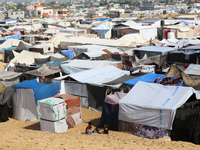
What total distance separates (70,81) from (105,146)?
539cm

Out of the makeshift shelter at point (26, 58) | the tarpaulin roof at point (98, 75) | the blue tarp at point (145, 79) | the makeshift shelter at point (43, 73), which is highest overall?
the blue tarp at point (145, 79)

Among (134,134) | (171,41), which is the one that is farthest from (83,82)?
(171,41)

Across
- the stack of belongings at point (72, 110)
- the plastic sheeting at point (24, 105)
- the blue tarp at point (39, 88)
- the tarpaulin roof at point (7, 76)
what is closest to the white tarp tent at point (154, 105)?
the stack of belongings at point (72, 110)

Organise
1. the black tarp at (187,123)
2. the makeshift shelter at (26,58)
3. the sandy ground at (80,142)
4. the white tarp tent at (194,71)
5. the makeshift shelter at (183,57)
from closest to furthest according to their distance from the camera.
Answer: the sandy ground at (80,142) → the black tarp at (187,123) → the white tarp tent at (194,71) → the makeshift shelter at (183,57) → the makeshift shelter at (26,58)

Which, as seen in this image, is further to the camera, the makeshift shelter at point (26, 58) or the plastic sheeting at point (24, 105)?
the makeshift shelter at point (26, 58)

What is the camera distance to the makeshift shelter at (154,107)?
8.04 m

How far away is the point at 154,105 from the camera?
8258 millimetres

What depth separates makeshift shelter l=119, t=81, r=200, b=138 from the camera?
8039 mm

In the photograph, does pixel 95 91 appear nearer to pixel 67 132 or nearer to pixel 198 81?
pixel 67 132

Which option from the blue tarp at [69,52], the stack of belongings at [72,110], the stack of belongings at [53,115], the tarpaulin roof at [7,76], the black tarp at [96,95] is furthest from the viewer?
the blue tarp at [69,52]

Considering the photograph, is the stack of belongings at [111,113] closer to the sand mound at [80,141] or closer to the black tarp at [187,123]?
the sand mound at [80,141]

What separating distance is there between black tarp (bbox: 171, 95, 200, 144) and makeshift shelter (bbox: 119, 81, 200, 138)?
135mm

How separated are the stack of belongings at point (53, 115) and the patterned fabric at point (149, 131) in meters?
2.28

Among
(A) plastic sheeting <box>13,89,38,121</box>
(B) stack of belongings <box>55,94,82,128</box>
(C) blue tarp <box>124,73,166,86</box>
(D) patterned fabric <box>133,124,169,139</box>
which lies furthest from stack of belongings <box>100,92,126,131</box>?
(A) plastic sheeting <box>13,89,38,121</box>
